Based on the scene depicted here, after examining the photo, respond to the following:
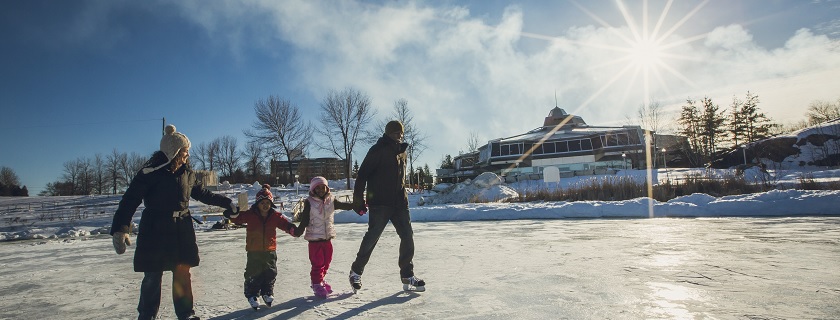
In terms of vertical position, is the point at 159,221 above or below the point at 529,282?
above

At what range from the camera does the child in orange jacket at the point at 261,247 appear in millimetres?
3438

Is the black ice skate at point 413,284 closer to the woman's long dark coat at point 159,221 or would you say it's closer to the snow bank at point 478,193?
the woman's long dark coat at point 159,221

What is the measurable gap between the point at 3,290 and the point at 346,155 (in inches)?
1326

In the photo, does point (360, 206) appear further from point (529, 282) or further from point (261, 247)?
point (529, 282)

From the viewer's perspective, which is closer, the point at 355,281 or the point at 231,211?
the point at 231,211

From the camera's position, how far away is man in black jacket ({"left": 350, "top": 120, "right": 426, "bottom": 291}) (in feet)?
12.5

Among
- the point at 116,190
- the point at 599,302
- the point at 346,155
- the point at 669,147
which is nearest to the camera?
the point at 599,302

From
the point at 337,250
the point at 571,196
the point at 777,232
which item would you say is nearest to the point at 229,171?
the point at 571,196

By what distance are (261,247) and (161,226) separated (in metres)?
0.92

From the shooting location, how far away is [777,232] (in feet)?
22.4

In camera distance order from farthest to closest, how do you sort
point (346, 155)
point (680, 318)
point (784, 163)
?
point (346, 155)
point (784, 163)
point (680, 318)

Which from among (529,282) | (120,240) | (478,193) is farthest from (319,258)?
(478,193)

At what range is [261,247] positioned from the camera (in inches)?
142

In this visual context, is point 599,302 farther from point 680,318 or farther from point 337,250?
point 337,250
